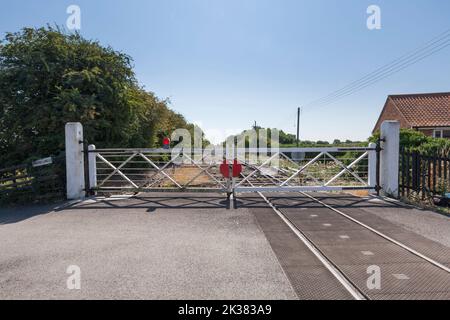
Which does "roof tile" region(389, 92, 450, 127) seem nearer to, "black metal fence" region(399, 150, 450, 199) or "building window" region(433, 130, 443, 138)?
"building window" region(433, 130, 443, 138)

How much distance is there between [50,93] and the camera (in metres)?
9.77

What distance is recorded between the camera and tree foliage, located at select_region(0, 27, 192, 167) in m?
9.36

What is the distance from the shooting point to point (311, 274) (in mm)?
3562

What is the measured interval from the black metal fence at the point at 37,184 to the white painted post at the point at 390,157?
878cm

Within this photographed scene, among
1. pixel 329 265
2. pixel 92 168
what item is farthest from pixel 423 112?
pixel 329 265

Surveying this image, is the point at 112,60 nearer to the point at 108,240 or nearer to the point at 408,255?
the point at 108,240

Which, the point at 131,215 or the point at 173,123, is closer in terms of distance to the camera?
the point at 131,215

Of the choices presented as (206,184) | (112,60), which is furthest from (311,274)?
(112,60)

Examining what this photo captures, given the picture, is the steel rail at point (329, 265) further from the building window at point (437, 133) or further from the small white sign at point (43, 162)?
the building window at point (437, 133)

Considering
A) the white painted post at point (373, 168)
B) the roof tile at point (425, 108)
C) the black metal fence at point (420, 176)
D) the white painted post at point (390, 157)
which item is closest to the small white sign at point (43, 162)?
the white painted post at point (373, 168)

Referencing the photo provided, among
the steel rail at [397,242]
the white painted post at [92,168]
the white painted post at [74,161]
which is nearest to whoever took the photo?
the steel rail at [397,242]

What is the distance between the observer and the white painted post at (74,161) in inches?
317

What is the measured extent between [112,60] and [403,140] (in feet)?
44.5

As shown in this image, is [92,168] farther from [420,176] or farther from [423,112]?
[423,112]
